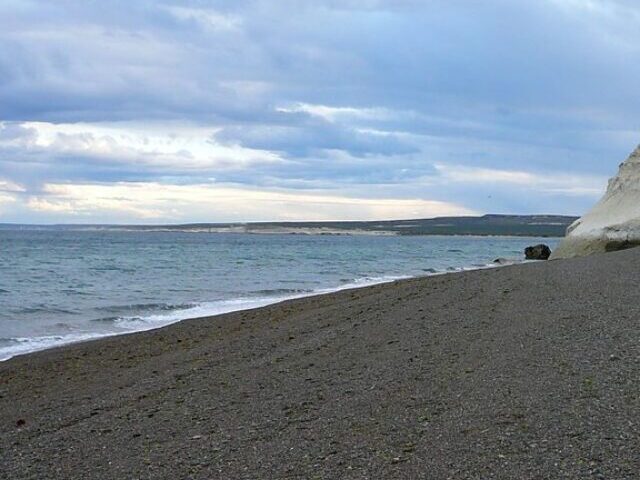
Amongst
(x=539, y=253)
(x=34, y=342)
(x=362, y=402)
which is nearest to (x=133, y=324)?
(x=34, y=342)

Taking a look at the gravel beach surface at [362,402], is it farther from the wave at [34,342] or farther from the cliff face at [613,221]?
the cliff face at [613,221]

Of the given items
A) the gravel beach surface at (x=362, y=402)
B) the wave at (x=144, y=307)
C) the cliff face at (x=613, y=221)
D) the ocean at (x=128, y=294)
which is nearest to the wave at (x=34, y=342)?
the ocean at (x=128, y=294)

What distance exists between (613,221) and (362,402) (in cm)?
2840

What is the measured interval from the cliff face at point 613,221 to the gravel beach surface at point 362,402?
19.2 meters

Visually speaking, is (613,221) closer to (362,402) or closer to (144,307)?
(144,307)

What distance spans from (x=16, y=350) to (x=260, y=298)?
37.7 ft

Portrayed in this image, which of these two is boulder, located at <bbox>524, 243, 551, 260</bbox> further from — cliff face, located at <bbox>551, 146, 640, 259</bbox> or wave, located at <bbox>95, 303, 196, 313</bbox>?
wave, located at <bbox>95, 303, 196, 313</bbox>

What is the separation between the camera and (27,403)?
31.8ft

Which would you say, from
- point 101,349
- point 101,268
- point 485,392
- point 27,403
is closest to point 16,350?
point 101,349

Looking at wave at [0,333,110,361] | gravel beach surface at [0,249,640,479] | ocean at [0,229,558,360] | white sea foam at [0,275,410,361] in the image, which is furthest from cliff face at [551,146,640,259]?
wave at [0,333,110,361]

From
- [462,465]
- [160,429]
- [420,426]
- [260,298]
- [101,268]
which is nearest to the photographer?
[462,465]

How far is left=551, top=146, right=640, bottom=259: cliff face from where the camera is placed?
31500 millimetres

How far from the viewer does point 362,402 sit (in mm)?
7406

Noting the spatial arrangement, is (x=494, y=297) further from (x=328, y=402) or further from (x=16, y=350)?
(x=16, y=350)
